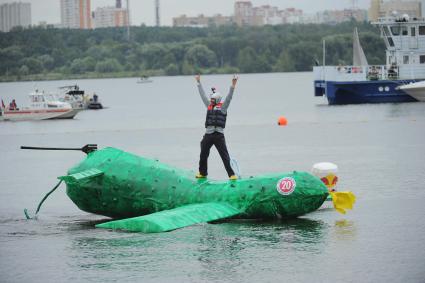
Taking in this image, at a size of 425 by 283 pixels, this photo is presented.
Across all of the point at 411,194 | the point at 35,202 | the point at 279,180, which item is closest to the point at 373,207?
the point at 411,194

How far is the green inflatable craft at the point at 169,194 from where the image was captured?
21078 mm

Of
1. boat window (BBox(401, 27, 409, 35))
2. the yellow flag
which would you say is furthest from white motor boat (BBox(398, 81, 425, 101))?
the yellow flag

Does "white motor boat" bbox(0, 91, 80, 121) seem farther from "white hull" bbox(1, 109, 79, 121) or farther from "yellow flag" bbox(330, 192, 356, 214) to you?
"yellow flag" bbox(330, 192, 356, 214)

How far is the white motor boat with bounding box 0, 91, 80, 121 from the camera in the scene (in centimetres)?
7575

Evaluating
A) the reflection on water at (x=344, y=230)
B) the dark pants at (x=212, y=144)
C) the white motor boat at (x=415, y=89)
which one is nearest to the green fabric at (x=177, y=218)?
the dark pants at (x=212, y=144)

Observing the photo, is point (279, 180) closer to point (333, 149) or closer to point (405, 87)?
point (333, 149)

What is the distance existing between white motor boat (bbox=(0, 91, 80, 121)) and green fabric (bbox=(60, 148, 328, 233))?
54267 millimetres

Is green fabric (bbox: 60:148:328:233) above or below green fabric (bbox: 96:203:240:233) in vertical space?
above

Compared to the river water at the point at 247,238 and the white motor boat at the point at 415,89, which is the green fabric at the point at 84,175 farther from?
the white motor boat at the point at 415,89

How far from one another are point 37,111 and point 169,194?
55.1 metres

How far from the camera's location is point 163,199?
22.0 metres

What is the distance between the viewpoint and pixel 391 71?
253ft

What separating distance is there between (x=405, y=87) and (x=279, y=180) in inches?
2232

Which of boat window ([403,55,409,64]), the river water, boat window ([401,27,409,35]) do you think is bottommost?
the river water
